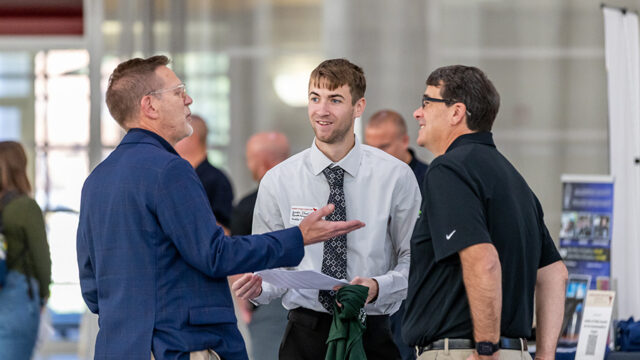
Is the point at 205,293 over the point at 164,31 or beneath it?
beneath

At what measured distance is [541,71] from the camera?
6688mm

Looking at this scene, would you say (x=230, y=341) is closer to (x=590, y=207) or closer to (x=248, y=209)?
(x=248, y=209)

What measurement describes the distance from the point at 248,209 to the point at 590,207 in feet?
6.15

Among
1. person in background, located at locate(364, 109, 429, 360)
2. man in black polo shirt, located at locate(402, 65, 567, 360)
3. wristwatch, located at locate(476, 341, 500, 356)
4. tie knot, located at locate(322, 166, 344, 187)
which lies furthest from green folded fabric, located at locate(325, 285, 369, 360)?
person in background, located at locate(364, 109, 429, 360)

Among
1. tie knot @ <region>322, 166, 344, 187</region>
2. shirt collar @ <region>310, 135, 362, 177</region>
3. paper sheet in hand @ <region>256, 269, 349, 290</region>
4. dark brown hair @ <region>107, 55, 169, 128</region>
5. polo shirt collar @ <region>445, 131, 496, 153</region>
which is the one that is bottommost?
paper sheet in hand @ <region>256, 269, 349, 290</region>

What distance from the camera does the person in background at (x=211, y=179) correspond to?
538cm

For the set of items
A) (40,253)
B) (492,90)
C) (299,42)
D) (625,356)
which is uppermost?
(299,42)

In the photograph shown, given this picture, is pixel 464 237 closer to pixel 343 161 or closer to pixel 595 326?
pixel 343 161

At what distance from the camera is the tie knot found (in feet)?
9.46

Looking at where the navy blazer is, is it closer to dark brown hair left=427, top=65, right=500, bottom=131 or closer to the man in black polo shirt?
the man in black polo shirt

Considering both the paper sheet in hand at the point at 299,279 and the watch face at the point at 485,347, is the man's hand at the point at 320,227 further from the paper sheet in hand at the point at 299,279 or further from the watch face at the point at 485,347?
the watch face at the point at 485,347

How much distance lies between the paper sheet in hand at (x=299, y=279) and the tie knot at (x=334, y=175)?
0.34 metres

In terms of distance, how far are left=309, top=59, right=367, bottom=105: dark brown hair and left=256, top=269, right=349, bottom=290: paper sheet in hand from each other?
60 centimetres

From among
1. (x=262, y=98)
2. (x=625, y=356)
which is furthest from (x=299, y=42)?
(x=625, y=356)
